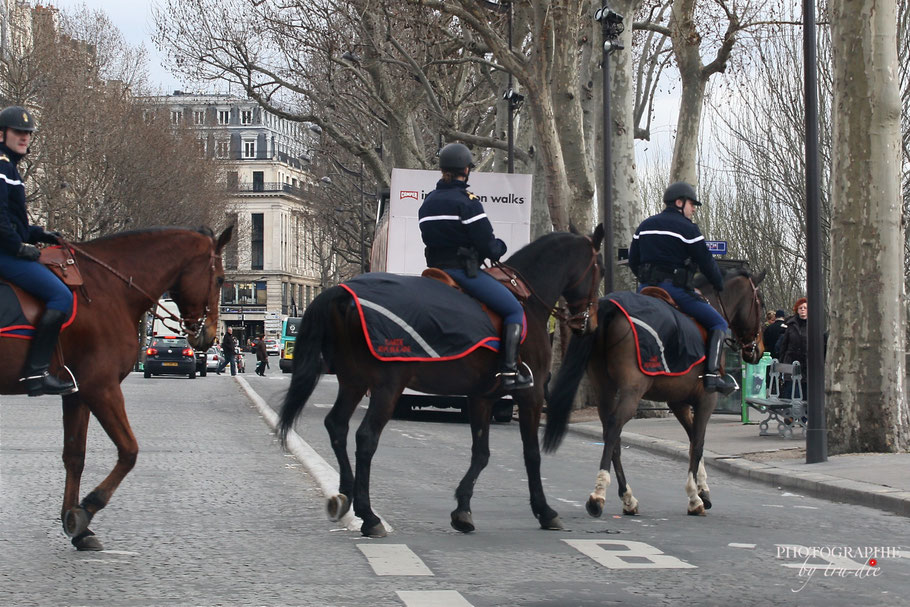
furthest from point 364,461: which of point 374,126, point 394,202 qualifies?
point 374,126

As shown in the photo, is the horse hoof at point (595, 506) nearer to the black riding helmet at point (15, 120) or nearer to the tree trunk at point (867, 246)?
the black riding helmet at point (15, 120)

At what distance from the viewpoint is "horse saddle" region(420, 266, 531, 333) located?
8.96 metres

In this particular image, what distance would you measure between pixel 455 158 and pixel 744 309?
3.57m

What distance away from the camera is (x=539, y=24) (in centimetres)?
2384

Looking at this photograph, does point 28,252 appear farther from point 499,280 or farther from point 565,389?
point 565,389

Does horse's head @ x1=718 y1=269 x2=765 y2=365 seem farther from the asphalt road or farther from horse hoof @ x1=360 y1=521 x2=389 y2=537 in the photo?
horse hoof @ x1=360 y1=521 x2=389 y2=537

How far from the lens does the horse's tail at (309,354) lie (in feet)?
28.0

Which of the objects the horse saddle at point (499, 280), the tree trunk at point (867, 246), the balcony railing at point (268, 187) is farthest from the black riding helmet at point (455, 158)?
the balcony railing at point (268, 187)

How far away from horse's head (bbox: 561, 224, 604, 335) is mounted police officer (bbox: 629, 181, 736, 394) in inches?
28.5

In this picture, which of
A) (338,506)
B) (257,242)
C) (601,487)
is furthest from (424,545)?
(257,242)

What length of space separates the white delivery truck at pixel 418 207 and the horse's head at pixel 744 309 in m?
10.3

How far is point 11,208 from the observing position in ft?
26.0

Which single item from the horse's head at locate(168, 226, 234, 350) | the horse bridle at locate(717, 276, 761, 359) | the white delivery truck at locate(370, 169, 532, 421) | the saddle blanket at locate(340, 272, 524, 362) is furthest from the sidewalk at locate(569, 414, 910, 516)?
the horse's head at locate(168, 226, 234, 350)

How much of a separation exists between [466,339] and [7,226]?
2926 millimetres
